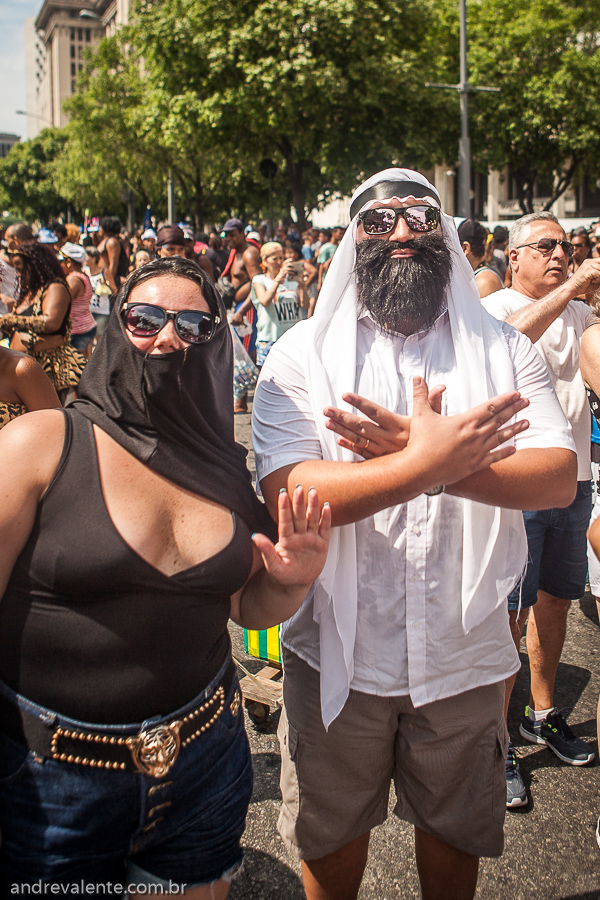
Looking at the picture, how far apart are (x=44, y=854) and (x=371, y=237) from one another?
1.79 metres

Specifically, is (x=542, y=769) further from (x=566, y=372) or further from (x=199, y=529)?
(x=199, y=529)

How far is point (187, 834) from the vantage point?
5.77ft

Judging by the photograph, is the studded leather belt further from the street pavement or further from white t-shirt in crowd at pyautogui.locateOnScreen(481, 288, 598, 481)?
white t-shirt in crowd at pyautogui.locateOnScreen(481, 288, 598, 481)

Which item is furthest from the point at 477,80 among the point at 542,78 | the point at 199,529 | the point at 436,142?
the point at 199,529

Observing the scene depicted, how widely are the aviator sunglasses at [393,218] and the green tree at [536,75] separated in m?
30.8

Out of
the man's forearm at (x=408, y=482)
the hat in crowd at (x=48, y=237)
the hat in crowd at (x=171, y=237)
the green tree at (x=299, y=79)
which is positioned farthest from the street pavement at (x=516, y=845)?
the green tree at (x=299, y=79)

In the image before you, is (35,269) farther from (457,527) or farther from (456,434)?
(456,434)

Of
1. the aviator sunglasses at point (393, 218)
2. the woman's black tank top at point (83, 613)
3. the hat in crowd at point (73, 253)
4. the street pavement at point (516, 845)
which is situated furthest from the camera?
the hat in crowd at point (73, 253)

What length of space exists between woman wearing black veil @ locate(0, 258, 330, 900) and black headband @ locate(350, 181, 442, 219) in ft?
2.21

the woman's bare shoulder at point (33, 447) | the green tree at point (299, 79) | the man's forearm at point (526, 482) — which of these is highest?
the green tree at point (299, 79)

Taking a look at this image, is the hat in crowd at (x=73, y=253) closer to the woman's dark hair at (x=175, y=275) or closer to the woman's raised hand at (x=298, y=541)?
the woman's dark hair at (x=175, y=275)

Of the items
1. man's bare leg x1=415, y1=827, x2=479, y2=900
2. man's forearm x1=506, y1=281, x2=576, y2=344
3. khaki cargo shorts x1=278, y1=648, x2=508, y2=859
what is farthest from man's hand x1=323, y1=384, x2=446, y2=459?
man's forearm x1=506, y1=281, x2=576, y2=344

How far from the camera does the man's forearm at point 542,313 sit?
2.98 metres

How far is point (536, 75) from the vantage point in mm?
30500
